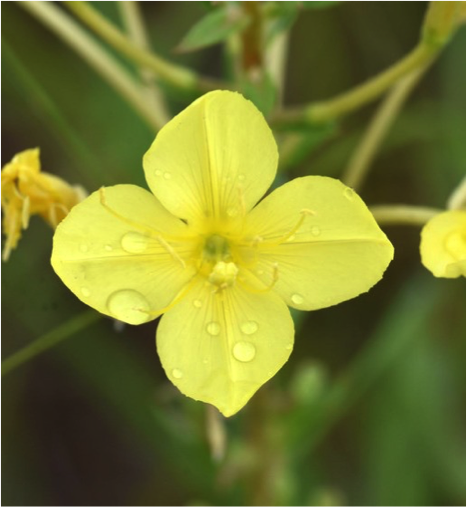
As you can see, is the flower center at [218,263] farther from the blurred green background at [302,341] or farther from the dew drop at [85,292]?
the blurred green background at [302,341]

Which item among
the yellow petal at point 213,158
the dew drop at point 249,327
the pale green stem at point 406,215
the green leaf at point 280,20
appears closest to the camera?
the yellow petal at point 213,158

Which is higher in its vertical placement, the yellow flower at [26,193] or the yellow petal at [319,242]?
the yellow flower at [26,193]

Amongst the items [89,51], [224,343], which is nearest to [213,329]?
[224,343]

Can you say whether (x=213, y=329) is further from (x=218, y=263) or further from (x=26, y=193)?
(x=26, y=193)

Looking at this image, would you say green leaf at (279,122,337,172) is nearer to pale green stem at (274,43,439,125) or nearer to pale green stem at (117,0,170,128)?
pale green stem at (274,43,439,125)

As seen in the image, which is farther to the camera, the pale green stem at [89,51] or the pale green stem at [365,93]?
the pale green stem at [89,51]

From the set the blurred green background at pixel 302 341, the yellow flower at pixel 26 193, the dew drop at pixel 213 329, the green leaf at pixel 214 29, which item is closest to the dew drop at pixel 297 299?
the dew drop at pixel 213 329
